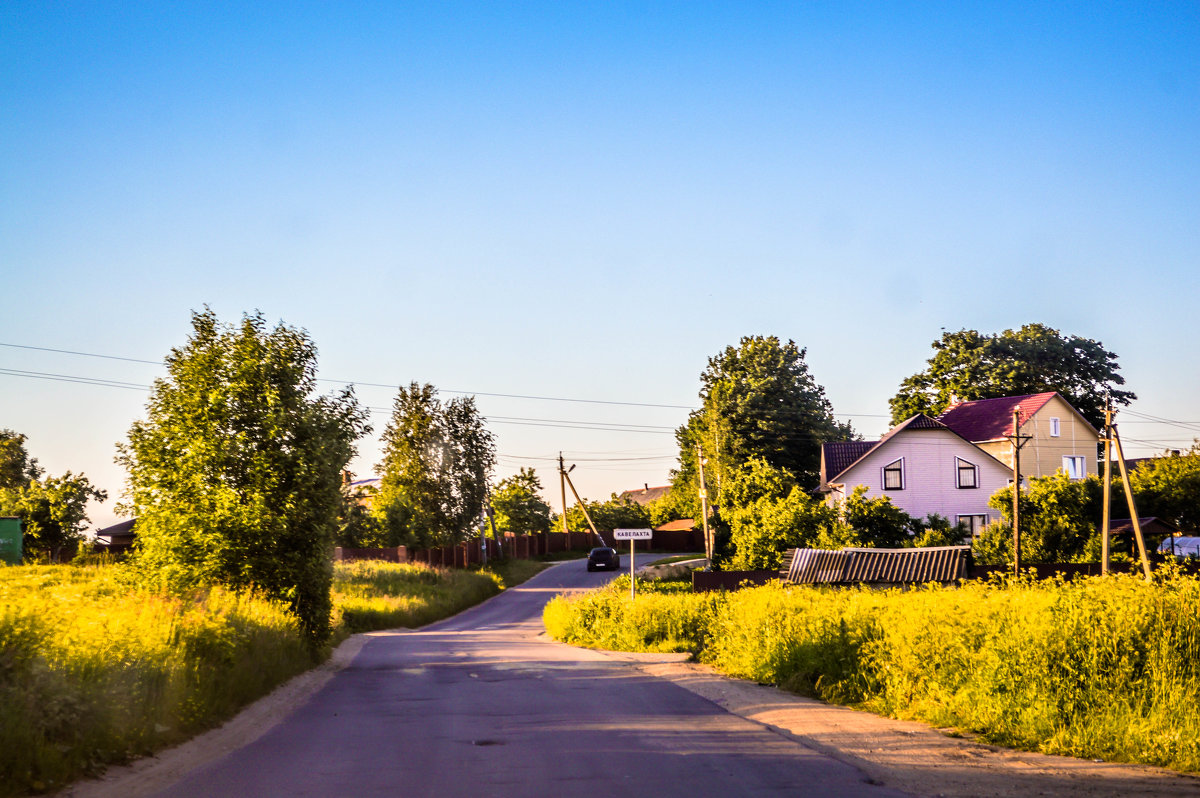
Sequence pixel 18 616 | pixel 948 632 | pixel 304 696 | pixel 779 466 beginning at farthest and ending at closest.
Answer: pixel 779 466
pixel 304 696
pixel 948 632
pixel 18 616

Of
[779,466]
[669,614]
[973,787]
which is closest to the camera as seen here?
[973,787]

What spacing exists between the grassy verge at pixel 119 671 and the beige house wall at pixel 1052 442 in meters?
52.7

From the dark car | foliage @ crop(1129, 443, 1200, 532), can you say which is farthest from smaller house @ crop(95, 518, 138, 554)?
foliage @ crop(1129, 443, 1200, 532)

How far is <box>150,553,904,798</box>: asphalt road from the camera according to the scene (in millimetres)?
8211

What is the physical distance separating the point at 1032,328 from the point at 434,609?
1976 inches

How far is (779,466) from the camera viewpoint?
224 ft

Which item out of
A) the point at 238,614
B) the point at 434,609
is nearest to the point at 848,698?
the point at 238,614

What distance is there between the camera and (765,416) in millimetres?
69312

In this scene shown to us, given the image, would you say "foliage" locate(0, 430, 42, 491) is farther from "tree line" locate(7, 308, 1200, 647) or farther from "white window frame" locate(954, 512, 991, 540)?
"white window frame" locate(954, 512, 991, 540)

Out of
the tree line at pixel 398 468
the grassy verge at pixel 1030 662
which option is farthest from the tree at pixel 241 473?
the grassy verge at pixel 1030 662

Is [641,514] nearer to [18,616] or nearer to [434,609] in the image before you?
[434,609]

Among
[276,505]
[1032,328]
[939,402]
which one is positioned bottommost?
[276,505]

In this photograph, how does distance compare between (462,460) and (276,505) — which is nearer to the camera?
(276,505)

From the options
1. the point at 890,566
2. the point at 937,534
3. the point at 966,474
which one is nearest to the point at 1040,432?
the point at 966,474
